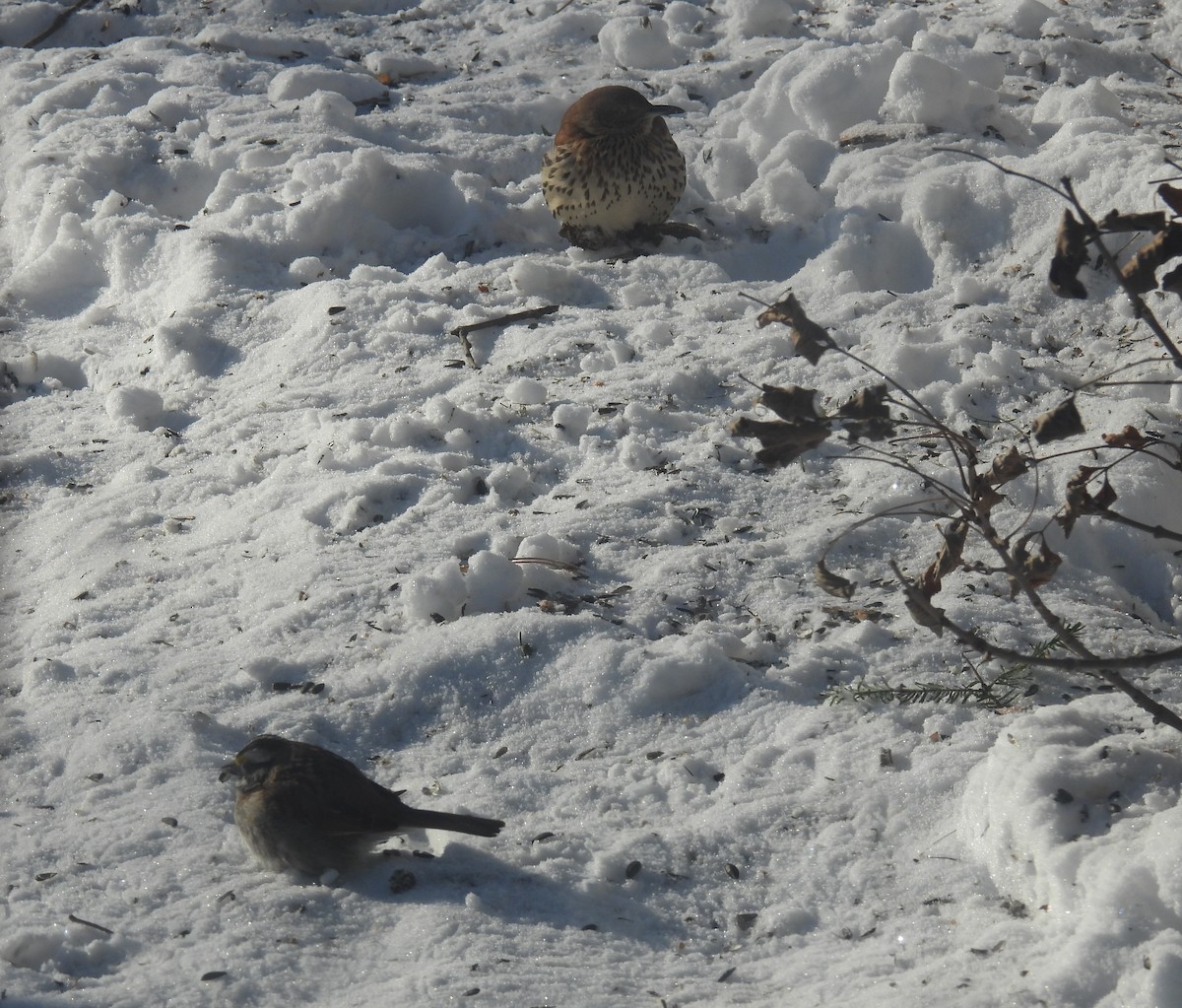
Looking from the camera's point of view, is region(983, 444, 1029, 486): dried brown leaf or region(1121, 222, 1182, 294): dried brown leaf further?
region(983, 444, 1029, 486): dried brown leaf

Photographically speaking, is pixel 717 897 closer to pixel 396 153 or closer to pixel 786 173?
pixel 786 173

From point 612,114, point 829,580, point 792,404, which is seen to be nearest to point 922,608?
point 829,580

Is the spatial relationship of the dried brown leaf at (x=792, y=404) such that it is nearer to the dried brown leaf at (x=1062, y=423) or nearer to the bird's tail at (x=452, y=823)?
the dried brown leaf at (x=1062, y=423)

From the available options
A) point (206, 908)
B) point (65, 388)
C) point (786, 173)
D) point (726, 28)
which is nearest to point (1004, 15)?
point (726, 28)

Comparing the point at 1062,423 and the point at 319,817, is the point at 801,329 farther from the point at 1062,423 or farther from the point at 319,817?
the point at 319,817

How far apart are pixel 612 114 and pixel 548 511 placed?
2.07 metres

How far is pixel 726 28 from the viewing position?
6379mm

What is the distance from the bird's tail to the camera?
8.73 feet

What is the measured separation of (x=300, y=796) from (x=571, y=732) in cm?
69

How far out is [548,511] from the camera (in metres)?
3.77

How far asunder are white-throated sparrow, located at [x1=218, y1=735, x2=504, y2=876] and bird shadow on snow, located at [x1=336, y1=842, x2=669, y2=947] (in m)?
0.07

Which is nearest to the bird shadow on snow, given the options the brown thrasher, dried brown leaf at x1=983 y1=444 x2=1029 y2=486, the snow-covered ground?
the snow-covered ground

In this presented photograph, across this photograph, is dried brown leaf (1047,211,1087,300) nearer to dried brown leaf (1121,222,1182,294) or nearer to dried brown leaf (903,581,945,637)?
dried brown leaf (1121,222,1182,294)

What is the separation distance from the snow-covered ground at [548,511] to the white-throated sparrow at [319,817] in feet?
0.27
